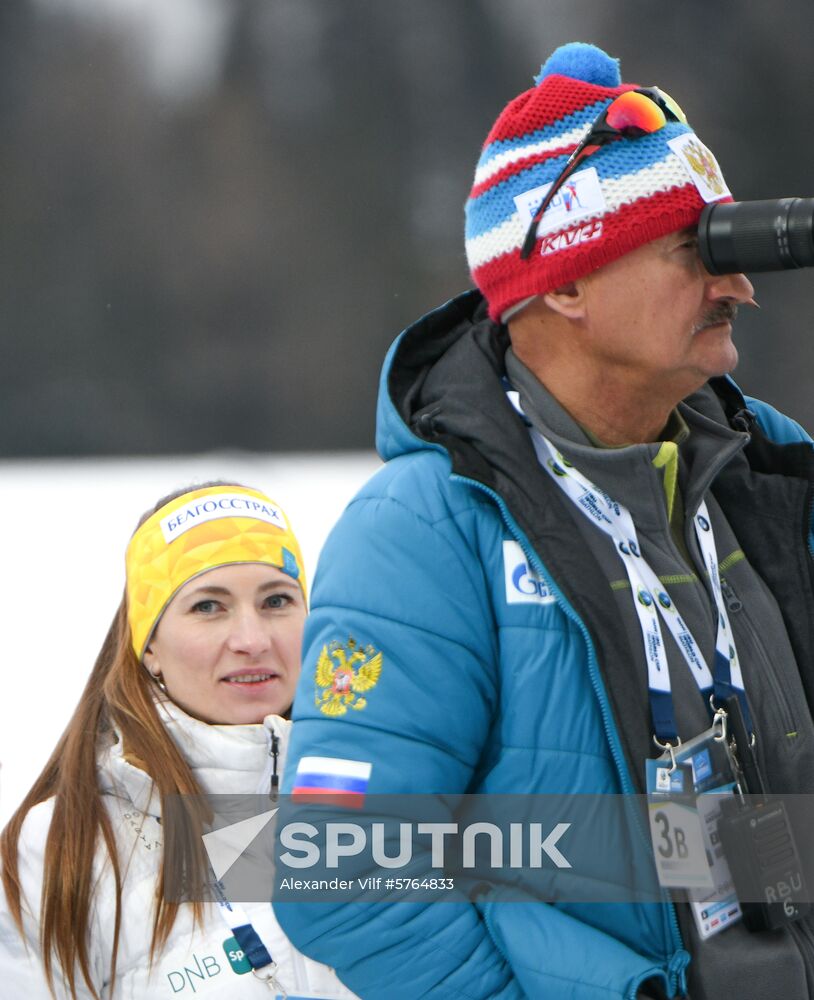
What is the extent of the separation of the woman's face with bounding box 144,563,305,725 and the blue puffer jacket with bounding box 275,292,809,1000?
1.94 ft

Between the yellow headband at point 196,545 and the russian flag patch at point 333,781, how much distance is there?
0.74m

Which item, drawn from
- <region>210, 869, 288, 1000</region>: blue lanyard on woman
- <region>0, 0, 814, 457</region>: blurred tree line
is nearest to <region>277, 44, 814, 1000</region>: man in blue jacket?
<region>210, 869, 288, 1000</region>: blue lanyard on woman

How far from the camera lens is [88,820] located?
5.64ft

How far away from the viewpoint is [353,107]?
411 centimetres

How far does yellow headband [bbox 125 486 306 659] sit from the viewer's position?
1.93 metres

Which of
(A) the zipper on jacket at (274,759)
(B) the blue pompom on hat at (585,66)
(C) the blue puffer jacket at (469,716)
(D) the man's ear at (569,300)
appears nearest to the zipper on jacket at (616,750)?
(C) the blue puffer jacket at (469,716)

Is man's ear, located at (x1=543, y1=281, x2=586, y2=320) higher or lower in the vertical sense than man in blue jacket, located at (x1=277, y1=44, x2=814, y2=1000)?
higher

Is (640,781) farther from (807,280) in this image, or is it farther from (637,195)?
(807,280)

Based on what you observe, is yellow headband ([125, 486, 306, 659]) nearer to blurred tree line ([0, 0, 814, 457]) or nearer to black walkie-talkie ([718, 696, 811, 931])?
black walkie-talkie ([718, 696, 811, 931])

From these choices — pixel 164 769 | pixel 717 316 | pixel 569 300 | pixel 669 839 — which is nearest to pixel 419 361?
pixel 569 300

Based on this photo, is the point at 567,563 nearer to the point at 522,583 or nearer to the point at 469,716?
the point at 522,583

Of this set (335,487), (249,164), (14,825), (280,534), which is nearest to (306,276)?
A: (249,164)

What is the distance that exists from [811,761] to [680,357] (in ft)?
1.40

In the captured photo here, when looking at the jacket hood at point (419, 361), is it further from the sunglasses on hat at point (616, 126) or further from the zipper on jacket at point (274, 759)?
the zipper on jacket at point (274, 759)
